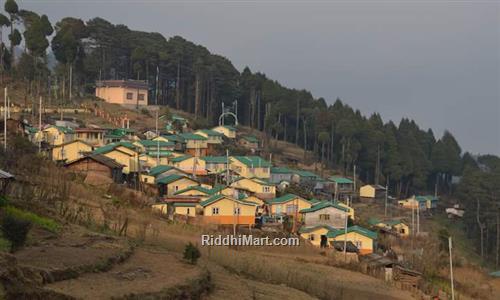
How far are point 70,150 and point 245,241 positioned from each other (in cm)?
1567

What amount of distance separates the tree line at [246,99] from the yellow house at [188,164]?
1791 cm

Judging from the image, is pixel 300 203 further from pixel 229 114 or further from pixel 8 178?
pixel 229 114

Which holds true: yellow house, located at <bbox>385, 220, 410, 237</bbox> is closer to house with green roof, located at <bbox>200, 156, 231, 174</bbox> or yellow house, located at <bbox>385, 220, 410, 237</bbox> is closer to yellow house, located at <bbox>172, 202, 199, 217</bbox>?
house with green roof, located at <bbox>200, 156, 231, 174</bbox>

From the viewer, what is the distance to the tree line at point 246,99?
219 feet

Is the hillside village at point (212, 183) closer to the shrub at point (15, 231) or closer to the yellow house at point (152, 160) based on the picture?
the yellow house at point (152, 160)

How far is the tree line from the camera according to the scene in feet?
219

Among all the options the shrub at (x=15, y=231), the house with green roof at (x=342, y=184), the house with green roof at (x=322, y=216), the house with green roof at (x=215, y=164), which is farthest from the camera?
the house with green roof at (x=342, y=184)

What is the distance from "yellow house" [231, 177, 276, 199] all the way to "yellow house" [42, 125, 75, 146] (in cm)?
1047

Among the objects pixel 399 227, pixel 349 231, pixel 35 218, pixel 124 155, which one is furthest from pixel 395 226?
pixel 35 218

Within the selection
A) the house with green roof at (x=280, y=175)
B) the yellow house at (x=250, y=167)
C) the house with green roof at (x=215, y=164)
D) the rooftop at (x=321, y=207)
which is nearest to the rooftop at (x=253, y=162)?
the yellow house at (x=250, y=167)

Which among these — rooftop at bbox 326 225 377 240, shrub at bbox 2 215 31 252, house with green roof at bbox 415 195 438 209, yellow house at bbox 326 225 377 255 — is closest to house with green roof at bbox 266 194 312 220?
rooftop at bbox 326 225 377 240

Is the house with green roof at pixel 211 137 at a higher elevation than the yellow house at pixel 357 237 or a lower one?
Result: higher

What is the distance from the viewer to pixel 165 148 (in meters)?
50.2

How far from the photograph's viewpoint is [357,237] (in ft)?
123
